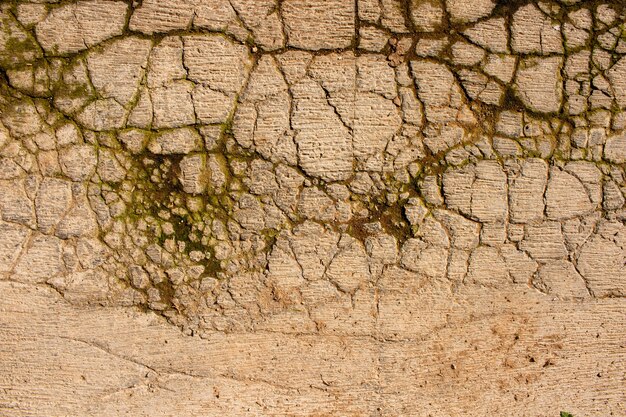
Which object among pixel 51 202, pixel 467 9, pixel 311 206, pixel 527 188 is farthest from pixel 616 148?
pixel 51 202

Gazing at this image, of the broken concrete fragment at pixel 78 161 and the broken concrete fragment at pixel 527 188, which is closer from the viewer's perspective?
the broken concrete fragment at pixel 78 161

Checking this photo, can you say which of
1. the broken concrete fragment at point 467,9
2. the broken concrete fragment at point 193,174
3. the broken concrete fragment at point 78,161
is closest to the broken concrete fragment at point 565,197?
the broken concrete fragment at point 467,9

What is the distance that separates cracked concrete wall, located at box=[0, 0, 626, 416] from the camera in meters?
2.14

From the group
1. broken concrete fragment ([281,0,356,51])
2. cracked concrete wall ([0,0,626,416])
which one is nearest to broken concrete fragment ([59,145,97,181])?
cracked concrete wall ([0,0,626,416])

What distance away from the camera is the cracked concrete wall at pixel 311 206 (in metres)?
2.14

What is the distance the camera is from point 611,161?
2.26 meters

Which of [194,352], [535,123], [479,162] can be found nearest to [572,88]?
[535,123]

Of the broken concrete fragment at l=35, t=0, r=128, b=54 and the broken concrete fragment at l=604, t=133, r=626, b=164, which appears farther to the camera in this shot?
the broken concrete fragment at l=604, t=133, r=626, b=164

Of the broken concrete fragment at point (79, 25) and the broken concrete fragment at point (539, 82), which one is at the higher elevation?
the broken concrete fragment at point (79, 25)

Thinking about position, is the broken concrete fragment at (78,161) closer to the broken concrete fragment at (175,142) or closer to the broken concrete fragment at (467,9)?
the broken concrete fragment at (175,142)

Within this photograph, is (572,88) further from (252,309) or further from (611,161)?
(252,309)

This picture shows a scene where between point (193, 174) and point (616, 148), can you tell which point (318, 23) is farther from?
point (616, 148)

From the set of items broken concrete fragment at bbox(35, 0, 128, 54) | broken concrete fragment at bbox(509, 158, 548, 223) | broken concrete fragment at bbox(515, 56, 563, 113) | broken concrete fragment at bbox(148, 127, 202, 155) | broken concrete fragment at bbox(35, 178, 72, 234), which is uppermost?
broken concrete fragment at bbox(35, 0, 128, 54)

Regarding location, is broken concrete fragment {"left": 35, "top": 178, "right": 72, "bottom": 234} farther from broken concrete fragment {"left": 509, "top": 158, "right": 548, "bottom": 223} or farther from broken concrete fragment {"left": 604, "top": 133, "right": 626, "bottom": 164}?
broken concrete fragment {"left": 604, "top": 133, "right": 626, "bottom": 164}
